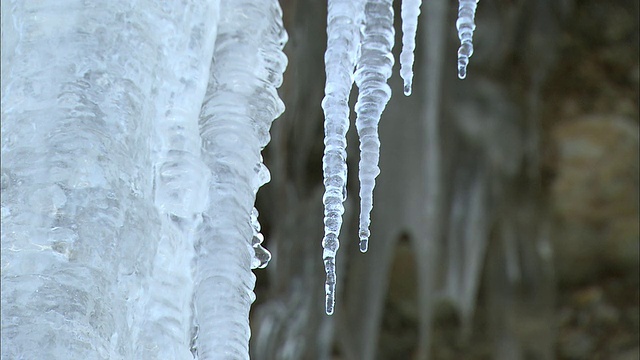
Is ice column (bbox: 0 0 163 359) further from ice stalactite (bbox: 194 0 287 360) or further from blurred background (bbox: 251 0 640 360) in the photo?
blurred background (bbox: 251 0 640 360)

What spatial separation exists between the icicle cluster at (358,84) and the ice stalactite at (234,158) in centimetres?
4

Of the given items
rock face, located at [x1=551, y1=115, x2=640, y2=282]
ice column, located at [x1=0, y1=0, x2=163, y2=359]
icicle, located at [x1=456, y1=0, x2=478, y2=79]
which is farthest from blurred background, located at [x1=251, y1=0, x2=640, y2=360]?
ice column, located at [x1=0, y1=0, x2=163, y2=359]

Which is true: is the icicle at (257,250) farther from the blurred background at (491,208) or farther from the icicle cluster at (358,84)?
the blurred background at (491,208)

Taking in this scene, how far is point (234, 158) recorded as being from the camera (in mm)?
526

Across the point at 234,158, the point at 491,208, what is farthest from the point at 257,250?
the point at 491,208

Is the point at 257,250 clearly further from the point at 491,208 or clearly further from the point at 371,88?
the point at 491,208

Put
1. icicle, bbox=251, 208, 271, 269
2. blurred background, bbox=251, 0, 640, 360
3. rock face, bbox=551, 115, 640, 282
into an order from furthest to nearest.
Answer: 1. rock face, bbox=551, 115, 640, 282
2. blurred background, bbox=251, 0, 640, 360
3. icicle, bbox=251, 208, 271, 269

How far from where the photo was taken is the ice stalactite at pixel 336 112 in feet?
1.84

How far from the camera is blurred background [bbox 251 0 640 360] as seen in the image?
89.5 inches

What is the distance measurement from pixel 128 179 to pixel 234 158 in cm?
9

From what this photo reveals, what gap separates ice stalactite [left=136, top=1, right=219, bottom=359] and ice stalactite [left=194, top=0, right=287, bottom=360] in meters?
0.01

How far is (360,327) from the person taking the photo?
232 centimetres

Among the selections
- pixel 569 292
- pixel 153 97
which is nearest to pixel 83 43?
pixel 153 97

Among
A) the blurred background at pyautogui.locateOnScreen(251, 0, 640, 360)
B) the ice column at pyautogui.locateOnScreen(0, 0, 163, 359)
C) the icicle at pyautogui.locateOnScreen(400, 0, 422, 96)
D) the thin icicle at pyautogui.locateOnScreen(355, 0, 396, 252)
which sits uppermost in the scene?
the blurred background at pyautogui.locateOnScreen(251, 0, 640, 360)
